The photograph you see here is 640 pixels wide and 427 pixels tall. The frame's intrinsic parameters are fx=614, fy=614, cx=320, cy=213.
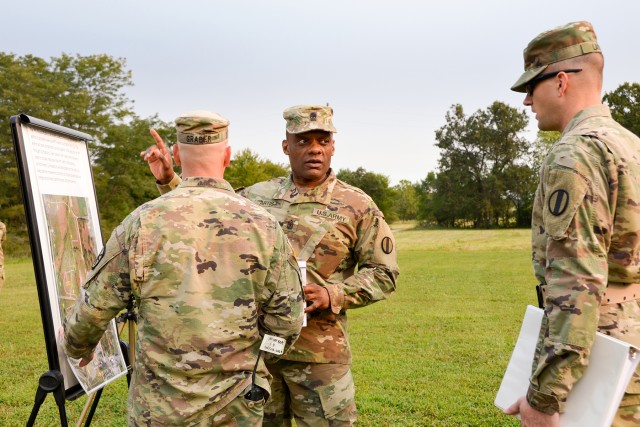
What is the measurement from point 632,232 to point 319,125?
6.46 feet

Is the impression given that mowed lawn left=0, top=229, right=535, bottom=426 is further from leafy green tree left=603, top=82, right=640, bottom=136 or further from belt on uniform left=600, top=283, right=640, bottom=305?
leafy green tree left=603, top=82, right=640, bottom=136

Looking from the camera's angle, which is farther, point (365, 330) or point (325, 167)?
point (365, 330)

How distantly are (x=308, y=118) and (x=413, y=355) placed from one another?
5760 millimetres

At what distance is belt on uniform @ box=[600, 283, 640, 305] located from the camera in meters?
2.36

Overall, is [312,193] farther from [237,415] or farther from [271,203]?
[237,415]

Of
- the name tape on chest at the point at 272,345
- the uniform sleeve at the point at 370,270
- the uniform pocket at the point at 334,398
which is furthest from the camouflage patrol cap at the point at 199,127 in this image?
the uniform pocket at the point at 334,398

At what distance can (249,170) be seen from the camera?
5188cm

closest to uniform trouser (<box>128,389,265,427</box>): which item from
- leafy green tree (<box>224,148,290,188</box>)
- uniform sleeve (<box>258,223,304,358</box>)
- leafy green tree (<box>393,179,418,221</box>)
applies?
uniform sleeve (<box>258,223,304,358</box>)

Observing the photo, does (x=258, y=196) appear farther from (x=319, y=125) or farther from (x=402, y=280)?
(x=402, y=280)

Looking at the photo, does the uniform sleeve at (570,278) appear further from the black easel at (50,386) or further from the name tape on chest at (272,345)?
the black easel at (50,386)

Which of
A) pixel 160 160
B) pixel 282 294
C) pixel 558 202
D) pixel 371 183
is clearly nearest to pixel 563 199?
pixel 558 202

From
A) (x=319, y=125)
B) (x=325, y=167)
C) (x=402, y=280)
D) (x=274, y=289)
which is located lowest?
(x=402, y=280)

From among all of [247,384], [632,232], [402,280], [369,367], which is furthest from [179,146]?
[402,280]

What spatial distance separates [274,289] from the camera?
9.21 feet
